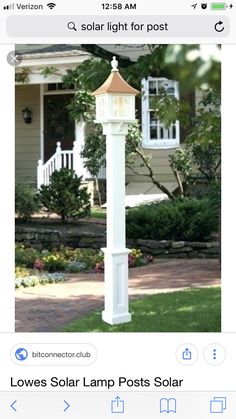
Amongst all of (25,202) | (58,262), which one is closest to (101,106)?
(58,262)

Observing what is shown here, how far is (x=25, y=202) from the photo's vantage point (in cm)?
752

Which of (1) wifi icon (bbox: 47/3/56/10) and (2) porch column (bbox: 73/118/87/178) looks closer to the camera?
(1) wifi icon (bbox: 47/3/56/10)

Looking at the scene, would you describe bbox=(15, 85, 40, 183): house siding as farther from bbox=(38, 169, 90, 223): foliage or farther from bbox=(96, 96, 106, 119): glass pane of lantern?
bbox=(96, 96, 106, 119): glass pane of lantern

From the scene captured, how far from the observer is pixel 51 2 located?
170cm

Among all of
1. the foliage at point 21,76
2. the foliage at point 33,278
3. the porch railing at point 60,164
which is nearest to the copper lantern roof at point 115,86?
the foliage at point 21,76

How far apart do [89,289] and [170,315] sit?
1517 millimetres

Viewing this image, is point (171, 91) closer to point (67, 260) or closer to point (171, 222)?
point (67, 260)

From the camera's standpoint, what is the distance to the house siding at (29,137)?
8820 mm

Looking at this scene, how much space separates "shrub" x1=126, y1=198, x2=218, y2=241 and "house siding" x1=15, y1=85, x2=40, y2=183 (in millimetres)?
2469

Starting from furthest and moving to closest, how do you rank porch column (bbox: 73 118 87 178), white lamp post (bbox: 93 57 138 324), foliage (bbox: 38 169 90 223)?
porch column (bbox: 73 118 87 178)
foliage (bbox: 38 169 90 223)
white lamp post (bbox: 93 57 138 324)

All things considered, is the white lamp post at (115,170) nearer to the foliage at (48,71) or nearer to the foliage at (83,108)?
the foliage at (83,108)

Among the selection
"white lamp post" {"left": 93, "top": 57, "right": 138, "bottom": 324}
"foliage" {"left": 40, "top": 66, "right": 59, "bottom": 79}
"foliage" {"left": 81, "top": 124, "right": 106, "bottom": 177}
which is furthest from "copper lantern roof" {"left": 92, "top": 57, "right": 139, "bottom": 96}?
"foliage" {"left": 40, "top": 66, "right": 59, "bottom": 79}

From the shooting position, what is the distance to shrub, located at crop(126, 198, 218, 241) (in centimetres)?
651

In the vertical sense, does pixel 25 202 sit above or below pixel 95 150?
below
